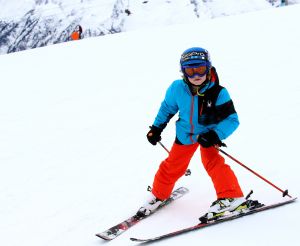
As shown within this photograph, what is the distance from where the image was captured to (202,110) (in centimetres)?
359

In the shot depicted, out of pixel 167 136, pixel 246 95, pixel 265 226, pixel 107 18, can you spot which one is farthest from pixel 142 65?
pixel 107 18

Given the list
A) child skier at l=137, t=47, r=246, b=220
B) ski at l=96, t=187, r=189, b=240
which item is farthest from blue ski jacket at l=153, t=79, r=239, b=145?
ski at l=96, t=187, r=189, b=240

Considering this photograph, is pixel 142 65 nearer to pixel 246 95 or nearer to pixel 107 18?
pixel 246 95

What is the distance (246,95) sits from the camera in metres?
8.51

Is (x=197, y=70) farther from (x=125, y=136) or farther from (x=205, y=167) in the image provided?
(x=125, y=136)

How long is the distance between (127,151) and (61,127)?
218 centimetres

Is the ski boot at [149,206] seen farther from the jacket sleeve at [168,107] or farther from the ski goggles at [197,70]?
the ski goggles at [197,70]

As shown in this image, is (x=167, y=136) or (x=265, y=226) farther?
(x=167, y=136)

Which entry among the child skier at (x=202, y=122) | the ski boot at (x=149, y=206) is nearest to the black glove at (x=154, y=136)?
the child skier at (x=202, y=122)

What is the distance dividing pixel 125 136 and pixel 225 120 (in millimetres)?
3645

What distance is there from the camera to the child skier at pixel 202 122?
3.47 m

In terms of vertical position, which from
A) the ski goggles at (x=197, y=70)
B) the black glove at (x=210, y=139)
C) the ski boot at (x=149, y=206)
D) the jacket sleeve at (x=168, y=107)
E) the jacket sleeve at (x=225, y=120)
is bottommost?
the ski boot at (x=149, y=206)

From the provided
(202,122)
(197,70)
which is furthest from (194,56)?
(202,122)

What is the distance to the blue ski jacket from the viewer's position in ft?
11.5
